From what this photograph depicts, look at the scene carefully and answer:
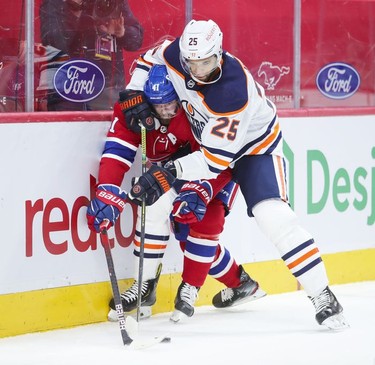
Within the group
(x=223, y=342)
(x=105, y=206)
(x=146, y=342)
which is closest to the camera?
(x=146, y=342)

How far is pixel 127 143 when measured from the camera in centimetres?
456

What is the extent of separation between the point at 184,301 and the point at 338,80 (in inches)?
63.2

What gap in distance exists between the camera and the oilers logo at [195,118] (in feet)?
14.7

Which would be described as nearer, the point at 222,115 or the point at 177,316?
the point at 222,115

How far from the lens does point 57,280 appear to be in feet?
14.7

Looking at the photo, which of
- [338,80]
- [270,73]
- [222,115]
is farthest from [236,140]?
[338,80]

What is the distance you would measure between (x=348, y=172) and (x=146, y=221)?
132 cm

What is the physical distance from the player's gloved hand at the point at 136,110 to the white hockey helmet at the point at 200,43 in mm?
215

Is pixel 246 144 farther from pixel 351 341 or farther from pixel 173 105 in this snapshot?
pixel 351 341

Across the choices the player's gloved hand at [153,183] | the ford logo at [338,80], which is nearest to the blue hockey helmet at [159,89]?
the player's gloved hand at [153,183]

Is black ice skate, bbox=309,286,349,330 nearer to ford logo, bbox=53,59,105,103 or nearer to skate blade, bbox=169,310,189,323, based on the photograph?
skate blade, bbox=169,310,189,323

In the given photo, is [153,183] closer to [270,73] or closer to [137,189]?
[137,189]

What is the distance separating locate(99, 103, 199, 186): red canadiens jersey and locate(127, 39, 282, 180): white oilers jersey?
0.21 ft

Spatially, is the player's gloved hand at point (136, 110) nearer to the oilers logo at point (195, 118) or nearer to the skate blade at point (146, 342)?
the oilers logo at point (195, 118)
